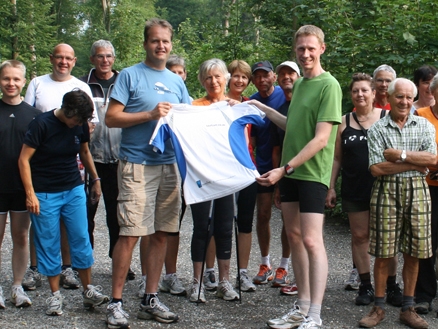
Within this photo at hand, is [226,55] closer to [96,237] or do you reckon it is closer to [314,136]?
[96,237]

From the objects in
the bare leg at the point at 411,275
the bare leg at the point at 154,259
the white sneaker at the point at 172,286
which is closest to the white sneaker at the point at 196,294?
the white sneaker at the point at 172,286

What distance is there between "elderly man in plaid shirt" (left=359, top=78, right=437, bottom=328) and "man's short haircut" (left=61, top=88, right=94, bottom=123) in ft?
7.98

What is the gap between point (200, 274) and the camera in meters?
5.76

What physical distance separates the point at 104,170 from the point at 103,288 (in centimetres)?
122

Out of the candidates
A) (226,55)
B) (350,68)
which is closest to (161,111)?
(350,68)

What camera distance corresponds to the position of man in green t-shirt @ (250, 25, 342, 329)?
4637mm

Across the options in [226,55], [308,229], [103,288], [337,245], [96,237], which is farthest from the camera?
[226,55]

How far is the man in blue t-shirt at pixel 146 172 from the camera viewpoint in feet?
16.0

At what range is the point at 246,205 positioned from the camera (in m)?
5.93

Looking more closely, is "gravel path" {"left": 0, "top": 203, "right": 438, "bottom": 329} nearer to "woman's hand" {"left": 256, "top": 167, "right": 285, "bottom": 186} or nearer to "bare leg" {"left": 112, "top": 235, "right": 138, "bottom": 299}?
"bare leg" {"left": 112, "top": 235, "right": 138, "bottom": 299}

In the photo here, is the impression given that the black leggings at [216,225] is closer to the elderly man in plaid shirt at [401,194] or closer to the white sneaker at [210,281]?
the white sneaker at [210,281]

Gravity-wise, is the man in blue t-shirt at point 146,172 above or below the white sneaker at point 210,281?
above

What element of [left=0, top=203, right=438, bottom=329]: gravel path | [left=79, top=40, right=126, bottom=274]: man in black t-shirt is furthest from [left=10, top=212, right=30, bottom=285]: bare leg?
[left=79, top=40, right=126, bottom=274]: man in black t-shirt

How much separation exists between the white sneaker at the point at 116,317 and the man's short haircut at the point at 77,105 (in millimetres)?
1595
